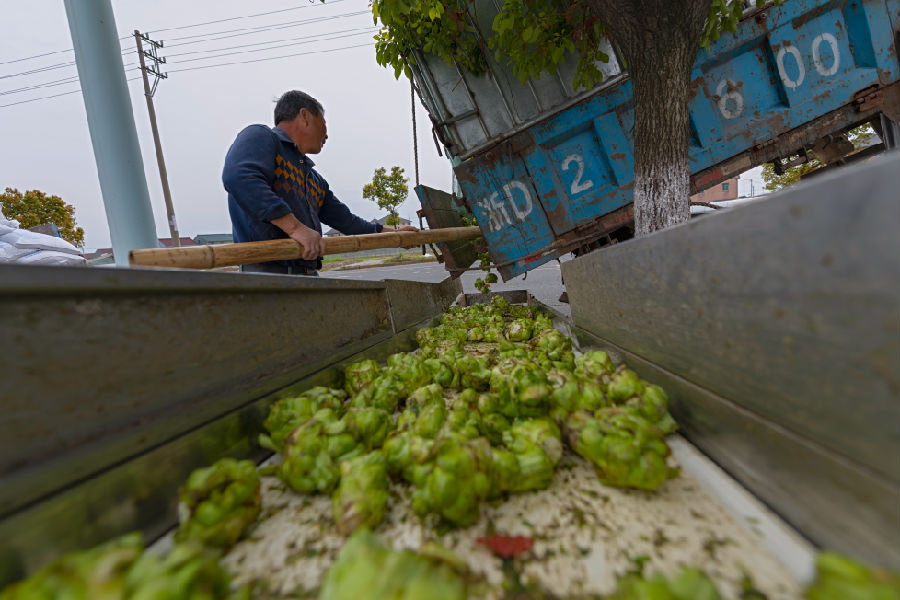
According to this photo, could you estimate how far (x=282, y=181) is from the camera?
3035 mm

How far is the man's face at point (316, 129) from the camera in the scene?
3.33m

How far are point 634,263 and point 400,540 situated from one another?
141 cm

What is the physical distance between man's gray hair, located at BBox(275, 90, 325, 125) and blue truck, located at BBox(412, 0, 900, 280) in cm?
134

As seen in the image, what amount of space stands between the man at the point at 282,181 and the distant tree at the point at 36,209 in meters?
27.0

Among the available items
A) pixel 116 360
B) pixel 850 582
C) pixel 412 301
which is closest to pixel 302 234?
pixel 412 301

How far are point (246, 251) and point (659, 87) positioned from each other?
3258 millimetres

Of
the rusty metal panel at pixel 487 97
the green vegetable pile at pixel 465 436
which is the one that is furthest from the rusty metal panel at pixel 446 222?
the green vegetable pile at pixel 465 436

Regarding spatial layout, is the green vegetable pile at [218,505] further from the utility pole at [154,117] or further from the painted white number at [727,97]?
the utility pole at [154,117]

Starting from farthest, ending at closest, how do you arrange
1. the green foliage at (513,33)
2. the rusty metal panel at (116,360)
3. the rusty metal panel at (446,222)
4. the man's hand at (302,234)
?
the rusty metal panel at (446,222)
the green foliage at (513,33)
the man's hand at (302,234)
the rusty metal panel at (116,360)

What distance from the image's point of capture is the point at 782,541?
781 millimetres

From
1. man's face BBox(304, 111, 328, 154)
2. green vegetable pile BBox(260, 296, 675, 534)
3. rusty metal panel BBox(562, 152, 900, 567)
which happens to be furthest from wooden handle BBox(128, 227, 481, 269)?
rusty metal panel BBox(562, 152, 900, 567)

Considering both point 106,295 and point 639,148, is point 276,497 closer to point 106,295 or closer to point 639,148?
point 106,295

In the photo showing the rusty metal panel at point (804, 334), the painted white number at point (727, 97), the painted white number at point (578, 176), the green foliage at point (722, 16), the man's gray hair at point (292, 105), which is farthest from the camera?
the painted white number at point (578, 176)

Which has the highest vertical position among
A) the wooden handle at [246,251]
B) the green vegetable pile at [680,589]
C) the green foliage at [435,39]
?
the green foliage at [435,39]
